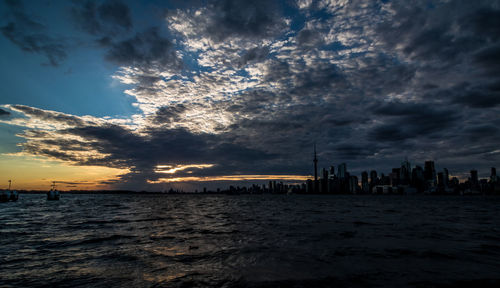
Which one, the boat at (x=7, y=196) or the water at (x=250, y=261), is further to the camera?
the boat at (x=7, y=196)

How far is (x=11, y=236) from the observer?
64.9 ft

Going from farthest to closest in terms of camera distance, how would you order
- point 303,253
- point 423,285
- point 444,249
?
1. point 444,249
2. point 303,253
3. point 423,285

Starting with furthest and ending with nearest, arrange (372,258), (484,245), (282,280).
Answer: (484,245)
(372,258)
(282,280)

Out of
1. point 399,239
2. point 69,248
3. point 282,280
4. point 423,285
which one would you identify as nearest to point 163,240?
point 69,248

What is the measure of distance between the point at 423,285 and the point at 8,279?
15.2 m

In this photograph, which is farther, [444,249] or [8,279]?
[444,249]

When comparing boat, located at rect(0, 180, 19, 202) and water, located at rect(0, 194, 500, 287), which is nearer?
water, located at rect(0, 194, 500, 287)

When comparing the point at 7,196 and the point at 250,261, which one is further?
the point at 7,196

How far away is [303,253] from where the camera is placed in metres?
13.8

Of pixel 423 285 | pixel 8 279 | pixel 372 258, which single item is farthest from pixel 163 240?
pixel 423 285

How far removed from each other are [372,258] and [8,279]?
15.5 meters

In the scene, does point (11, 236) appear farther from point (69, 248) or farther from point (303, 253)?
point (303, 253)

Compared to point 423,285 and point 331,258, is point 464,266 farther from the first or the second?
point 331,258

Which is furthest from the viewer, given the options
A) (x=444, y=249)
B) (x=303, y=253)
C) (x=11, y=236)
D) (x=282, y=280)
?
(x=11, y=236)
